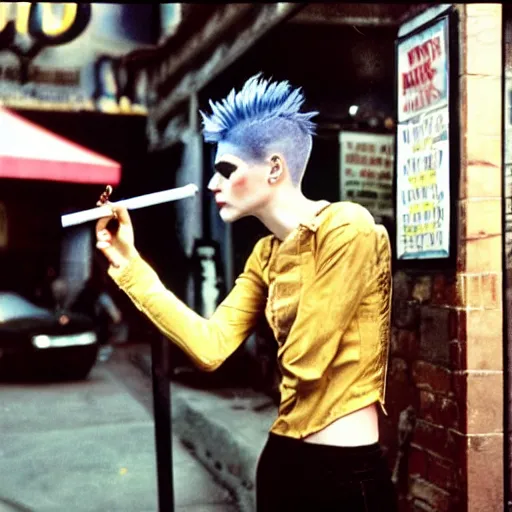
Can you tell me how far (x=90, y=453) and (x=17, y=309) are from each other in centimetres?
198

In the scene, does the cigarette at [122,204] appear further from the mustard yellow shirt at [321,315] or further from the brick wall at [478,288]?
the brick wall at [478,288]

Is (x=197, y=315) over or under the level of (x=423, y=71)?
under

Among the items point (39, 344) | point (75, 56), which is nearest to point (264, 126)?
point (75, 56)

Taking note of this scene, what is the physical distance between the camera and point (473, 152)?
3186 millimetres

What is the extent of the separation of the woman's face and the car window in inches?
183

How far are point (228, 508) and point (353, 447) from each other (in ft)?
8.38

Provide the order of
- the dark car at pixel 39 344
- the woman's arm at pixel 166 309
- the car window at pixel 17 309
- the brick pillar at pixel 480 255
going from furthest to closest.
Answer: the car window at pixel 17 309 < the dark car at pixel 39 344 < the brick pillar at pixel 480 255 < the woman's arm at pixel 166 309

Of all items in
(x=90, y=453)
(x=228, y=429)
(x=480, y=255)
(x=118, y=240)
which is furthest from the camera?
(x=90, y=453)

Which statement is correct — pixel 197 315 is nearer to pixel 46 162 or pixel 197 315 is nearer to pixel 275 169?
pixel 275 169

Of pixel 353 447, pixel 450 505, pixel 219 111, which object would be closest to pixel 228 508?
pixel 450 505

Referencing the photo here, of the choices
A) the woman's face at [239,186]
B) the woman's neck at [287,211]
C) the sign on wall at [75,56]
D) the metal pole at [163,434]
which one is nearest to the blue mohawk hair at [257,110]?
the woman's face at [239,186]

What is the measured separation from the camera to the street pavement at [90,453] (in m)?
4.75

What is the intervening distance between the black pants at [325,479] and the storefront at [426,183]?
3.21ft

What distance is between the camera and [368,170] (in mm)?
3854
